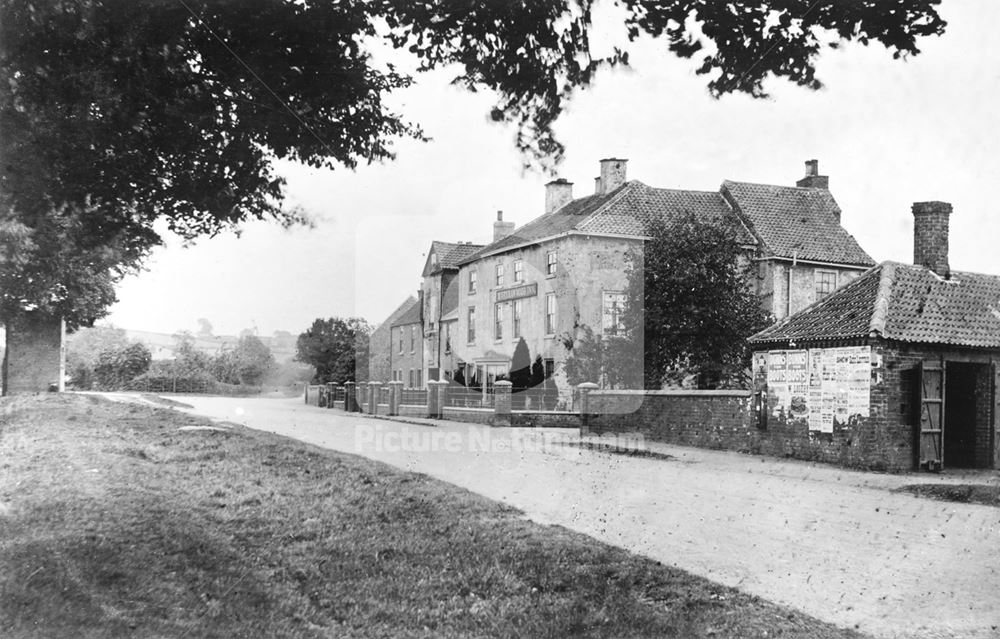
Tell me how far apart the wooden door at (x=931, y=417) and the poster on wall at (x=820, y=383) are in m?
1.13

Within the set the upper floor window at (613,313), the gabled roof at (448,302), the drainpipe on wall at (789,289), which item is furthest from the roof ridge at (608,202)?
the gabled roof at (448,302)

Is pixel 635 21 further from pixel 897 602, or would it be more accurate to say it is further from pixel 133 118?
pixel 897 602

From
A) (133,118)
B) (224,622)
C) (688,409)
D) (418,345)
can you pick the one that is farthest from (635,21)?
(418,345)

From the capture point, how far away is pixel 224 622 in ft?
18.0

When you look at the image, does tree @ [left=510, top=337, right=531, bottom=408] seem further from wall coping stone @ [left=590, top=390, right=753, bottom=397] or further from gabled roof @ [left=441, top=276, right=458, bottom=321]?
gabled roof @ [left=441, top=276, right=458, bottom=321]

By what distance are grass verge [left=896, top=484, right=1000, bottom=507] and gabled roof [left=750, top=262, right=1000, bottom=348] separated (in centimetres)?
337

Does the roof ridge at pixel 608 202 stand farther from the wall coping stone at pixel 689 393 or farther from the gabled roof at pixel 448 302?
the gabled roof at pixel 448 302

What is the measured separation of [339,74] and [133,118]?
153 cm

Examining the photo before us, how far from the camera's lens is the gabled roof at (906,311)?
16781 millimetres

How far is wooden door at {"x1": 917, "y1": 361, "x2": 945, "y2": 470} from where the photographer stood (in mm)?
16359

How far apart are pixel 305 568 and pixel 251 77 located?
395cm

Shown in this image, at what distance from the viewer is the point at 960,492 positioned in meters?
13.3

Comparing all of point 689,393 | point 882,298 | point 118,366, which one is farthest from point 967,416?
point 118,366

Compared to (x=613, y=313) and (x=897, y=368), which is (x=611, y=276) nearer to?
(x=613, y=313)
